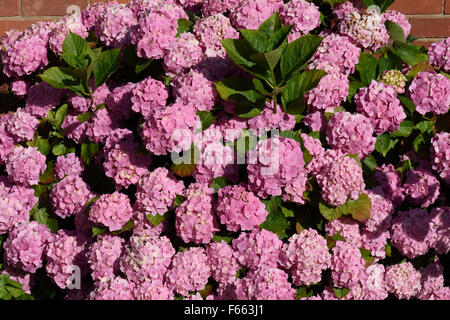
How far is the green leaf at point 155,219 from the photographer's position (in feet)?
4.90

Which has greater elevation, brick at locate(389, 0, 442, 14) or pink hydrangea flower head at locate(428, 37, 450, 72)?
brick at locate(389, 0, 442, 14)

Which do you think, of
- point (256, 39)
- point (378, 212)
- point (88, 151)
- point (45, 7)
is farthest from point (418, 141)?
point (45, 7)

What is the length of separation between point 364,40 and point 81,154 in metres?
0.98

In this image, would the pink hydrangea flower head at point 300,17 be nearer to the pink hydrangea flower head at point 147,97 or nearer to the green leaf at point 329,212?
the pink hydrangea flower head at point 147,97

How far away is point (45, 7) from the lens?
270cm

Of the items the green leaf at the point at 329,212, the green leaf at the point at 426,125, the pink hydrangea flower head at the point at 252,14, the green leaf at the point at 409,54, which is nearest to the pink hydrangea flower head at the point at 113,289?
the green leaf at the point at 329,212

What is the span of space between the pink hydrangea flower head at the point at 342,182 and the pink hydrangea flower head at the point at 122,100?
0.65m

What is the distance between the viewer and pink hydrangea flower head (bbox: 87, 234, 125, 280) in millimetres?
1486

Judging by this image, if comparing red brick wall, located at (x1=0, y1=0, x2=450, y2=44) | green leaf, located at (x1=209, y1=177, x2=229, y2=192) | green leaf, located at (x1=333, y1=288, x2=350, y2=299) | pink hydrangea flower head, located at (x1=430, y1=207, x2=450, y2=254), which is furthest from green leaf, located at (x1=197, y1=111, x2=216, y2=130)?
red brick wall, located at (x1=0, y1=0, x2=450, y2=44)

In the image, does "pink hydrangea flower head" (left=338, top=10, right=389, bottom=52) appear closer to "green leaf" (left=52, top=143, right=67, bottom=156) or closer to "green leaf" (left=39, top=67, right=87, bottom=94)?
"green leaf" (left=39, top=67, right=87, bottom=94)

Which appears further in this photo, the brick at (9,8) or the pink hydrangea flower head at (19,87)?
the brick at (9,8)

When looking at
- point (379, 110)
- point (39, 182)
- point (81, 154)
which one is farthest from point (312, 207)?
point (39, 182)

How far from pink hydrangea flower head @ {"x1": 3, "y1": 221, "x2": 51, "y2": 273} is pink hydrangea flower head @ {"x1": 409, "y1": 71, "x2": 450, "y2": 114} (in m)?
1.22
